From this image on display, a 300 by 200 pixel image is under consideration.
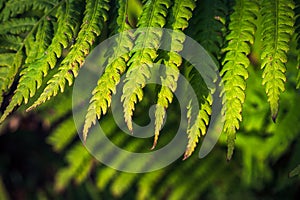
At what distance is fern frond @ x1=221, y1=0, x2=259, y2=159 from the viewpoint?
0.93 metres

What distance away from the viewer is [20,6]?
1.28 m

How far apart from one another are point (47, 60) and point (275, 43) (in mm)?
483

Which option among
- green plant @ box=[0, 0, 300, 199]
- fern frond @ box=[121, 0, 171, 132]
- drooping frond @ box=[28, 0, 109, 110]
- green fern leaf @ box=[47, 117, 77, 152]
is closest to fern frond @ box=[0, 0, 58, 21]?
green plant @ box=[0, 0, 300, 199]

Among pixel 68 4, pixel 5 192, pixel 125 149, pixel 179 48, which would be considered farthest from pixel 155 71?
pixel 5 192

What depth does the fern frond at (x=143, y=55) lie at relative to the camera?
3.02 feet

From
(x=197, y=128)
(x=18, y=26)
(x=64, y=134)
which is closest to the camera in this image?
(x=197, y=128)

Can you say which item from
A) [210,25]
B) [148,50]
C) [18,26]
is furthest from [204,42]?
[18,26]

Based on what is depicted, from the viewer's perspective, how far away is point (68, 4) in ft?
3.88

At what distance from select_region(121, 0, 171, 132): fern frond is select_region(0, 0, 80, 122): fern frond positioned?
170 millimetres

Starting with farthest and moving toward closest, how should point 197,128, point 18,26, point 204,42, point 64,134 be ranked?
point 64,134 → point 18,26 → point 204,42 → point 197,128

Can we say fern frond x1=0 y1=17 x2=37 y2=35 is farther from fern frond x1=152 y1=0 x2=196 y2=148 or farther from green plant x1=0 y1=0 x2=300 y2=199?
fern frond x1=152 y1=0 x2=196 y2=148

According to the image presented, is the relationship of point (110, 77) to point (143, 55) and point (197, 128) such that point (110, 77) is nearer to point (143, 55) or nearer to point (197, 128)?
point (143, 55)

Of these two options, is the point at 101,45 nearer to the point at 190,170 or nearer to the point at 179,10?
the point at 179,10

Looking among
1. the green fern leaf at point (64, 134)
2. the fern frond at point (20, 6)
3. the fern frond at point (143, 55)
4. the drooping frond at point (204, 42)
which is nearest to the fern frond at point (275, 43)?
the drooping frond at point (204, 42)
